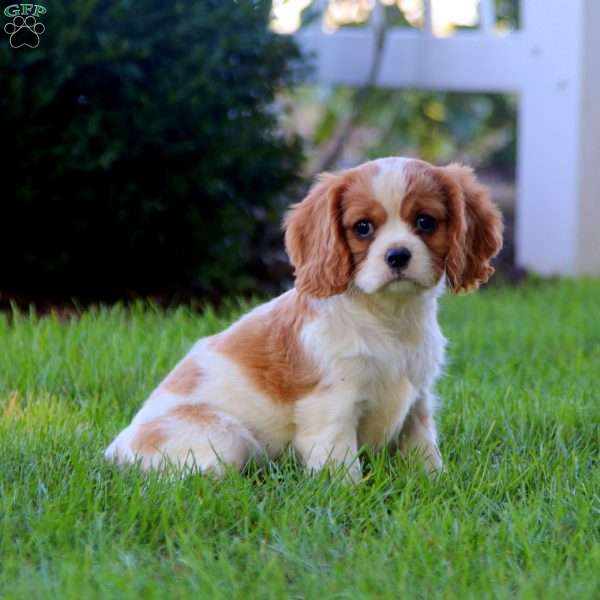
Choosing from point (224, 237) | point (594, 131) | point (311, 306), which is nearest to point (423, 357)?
point (311, 306)

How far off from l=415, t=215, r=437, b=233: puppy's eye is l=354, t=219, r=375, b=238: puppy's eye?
14 centimetres

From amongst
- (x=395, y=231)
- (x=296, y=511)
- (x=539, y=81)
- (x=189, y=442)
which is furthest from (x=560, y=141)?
(x=296, y=511)

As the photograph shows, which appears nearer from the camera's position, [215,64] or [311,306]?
[311,306]

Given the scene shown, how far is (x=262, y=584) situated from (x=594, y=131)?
6.39 meters

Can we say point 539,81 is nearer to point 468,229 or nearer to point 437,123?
point 437,123

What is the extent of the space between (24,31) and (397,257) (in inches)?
137

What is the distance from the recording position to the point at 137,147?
21.4ft

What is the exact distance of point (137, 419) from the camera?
384 cm

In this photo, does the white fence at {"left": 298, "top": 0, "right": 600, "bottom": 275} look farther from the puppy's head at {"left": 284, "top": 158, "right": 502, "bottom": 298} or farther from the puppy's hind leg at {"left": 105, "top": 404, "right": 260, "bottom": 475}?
the puppy's hind leg at {"left": 105, "top": 404, "right": 260, "bottom": 475}

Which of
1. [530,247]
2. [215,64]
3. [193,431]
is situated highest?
[215,64]

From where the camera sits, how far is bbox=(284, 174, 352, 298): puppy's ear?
3668 mm

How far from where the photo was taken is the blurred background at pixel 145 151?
6.31 meters

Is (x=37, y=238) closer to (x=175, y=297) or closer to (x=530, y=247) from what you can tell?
(x=175, y=297)

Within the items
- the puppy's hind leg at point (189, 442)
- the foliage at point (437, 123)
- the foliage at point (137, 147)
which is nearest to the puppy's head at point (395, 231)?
the puppy's hind leg at point (189, 442)
